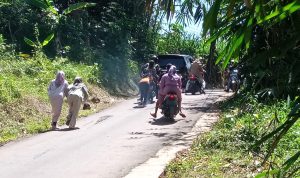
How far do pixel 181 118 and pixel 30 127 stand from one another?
157 inches

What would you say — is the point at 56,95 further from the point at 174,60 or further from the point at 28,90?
the point at 174,60

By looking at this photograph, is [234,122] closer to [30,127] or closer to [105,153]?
[105,153]

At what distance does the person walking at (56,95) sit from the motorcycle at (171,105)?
8.67 ft

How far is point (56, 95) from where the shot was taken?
42.5 feet

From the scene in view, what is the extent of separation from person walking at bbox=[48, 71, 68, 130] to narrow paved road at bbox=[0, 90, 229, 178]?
19.6 inches

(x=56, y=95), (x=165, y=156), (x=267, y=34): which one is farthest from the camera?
(x=56, y=95)

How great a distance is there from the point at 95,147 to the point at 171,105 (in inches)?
147

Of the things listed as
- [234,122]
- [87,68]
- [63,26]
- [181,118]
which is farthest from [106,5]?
[234,122]

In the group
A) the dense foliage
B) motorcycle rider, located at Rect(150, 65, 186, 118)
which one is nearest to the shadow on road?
motorcycle rider, located at Rect(150, 65, 186, 118)

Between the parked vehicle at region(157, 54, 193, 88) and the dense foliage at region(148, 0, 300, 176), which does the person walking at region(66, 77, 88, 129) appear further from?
the parked vehicle at region(157, 54, 193, 88)

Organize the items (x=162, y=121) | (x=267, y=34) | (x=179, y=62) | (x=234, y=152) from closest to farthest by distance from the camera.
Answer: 1. (x=267, y=34)
2. (x=234, y=152)
3. (x=162, y=121)
4. (x=179, y=62)

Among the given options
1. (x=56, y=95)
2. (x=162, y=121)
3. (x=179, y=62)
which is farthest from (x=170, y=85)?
(x=179, y=62)

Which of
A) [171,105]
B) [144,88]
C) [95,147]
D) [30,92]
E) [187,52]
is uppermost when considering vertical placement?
[187,52]

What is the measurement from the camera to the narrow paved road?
8203mm
